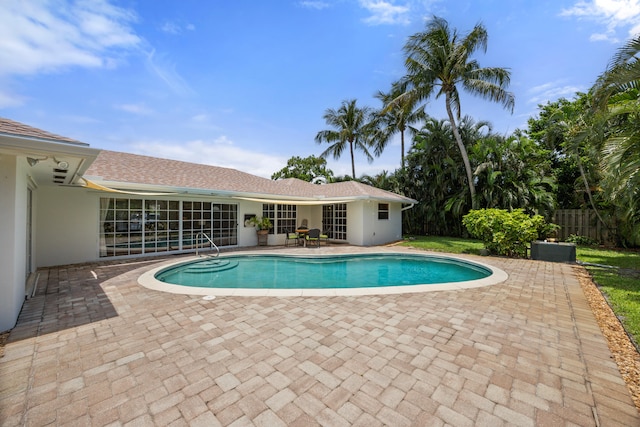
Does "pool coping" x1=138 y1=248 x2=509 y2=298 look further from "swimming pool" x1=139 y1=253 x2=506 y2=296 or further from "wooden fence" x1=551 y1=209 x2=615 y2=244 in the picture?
"wooden fence" x1=551 y1=209 x2=615 y2=244

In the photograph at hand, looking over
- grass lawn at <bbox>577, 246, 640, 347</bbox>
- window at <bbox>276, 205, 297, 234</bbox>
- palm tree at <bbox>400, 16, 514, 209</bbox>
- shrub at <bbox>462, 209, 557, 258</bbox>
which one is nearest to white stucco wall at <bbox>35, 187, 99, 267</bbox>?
window at <bbox>276, 205, 297, 234</bbox>

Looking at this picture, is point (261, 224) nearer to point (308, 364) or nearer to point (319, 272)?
point (319, 272)

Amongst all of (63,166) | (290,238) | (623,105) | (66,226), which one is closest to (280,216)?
(290,238)

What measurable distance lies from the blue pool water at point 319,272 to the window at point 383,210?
546 centimetres

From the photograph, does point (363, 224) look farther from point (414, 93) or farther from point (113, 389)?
point (113, 389)

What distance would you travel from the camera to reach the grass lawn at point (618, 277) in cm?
580

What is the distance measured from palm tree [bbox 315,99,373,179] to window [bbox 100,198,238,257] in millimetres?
19409

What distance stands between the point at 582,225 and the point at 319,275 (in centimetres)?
2024

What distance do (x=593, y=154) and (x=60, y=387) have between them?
21.9 meters

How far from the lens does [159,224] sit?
542 inches

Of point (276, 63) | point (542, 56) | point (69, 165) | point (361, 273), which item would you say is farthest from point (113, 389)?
point (542, 56)

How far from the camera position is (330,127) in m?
32.9

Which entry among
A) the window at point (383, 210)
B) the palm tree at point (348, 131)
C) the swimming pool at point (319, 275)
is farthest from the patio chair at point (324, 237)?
the palm tree at point (348, 131)

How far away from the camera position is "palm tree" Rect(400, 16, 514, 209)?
18.3m
